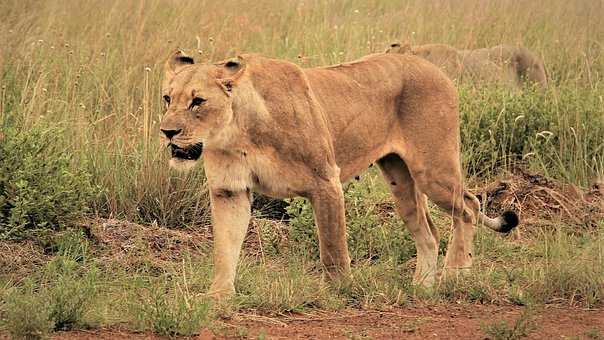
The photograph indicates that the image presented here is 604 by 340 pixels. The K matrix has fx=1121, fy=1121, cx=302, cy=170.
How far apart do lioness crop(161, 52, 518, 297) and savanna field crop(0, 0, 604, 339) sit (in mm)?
268

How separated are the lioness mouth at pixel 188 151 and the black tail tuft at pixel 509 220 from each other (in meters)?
2.19

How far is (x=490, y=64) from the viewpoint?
33.0ft

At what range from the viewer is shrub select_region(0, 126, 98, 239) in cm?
632

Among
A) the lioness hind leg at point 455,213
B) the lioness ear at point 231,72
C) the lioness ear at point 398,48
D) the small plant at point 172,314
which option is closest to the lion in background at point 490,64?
the lioness ear at point 398,48

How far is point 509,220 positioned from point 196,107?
2.32m

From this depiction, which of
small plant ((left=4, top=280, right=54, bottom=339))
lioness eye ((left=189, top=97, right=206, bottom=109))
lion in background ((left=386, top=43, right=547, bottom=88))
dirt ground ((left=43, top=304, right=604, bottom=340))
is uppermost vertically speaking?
lioness eye ((left=189, top=97, right=206, bottom=109))

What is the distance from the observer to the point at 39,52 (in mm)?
8781

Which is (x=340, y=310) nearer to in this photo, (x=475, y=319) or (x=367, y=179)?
(x=475, y=319)

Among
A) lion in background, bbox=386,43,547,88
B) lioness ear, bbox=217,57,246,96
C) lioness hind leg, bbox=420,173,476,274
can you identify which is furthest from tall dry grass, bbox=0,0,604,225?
lioness ear, bbox=217,57,246,96

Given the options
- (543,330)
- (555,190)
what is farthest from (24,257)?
(555,190)

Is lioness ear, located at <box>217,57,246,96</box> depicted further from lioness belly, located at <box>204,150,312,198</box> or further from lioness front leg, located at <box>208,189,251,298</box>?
lioness front leg, located at <box>208,189,251,298</box>

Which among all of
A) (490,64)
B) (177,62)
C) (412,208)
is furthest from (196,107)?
(490,64)

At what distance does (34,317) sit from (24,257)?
71.2 inches

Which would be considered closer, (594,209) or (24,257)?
(24,257)
